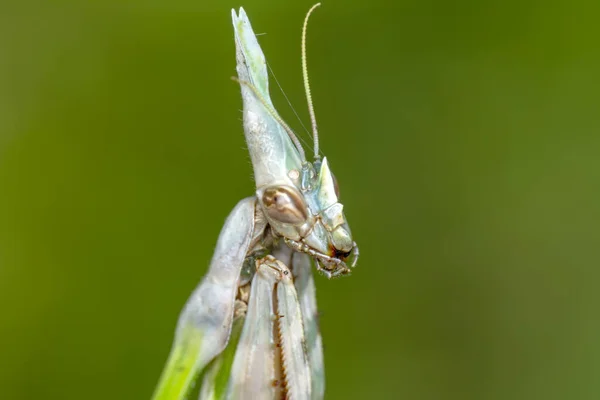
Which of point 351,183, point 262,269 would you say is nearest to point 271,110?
point 262,269

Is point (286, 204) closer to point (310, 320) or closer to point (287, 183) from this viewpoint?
point (287, 183)

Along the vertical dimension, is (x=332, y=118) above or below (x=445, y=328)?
above

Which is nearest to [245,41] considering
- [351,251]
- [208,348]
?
[351,251]

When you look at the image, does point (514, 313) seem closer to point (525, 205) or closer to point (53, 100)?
point (525, 205)

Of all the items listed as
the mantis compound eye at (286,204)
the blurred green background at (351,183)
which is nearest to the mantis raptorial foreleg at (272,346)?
the mantis compound eye at (286,204)

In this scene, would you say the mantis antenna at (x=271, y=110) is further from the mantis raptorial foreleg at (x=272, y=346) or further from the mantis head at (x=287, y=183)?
Answer: the mantis raptorial foreleg at (x=272, y=346)

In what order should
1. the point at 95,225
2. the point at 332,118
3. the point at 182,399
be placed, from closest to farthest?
the point at 182,399 → the point at 95,225 → the point at 332,118
